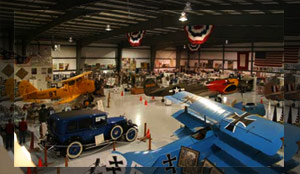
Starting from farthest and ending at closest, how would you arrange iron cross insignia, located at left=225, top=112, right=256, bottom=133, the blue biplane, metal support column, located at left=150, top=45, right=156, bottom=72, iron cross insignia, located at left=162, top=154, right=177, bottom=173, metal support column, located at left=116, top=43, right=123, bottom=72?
metal support column, located at left=150, top=45, right=156, bottom=72
metal support column, located at left=116, top=43, right=123, bottom=72
iron cross insignia, located at left=225, top=112, right=256, bottom=133
iron cross insignia, located at left=162, top=154, right=177, bottom=173
the blue biplane

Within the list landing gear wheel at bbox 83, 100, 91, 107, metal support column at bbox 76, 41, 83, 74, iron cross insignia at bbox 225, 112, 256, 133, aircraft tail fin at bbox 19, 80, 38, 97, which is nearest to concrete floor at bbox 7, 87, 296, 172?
landing gear wheel at bbox 83, 100, 91, 107

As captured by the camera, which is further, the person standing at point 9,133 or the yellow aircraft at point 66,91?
the yellow aircraft at point 66,91

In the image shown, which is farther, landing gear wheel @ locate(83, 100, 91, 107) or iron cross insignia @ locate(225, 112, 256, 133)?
landing gear wheel @ locate(83, 100, 91, 107)

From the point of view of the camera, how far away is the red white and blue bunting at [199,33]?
611 centimetres

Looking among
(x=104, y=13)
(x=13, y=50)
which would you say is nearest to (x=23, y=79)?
(x=13, y=50)

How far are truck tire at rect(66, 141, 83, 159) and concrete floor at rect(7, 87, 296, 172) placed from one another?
119 mm

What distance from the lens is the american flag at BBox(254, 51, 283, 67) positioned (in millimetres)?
5931

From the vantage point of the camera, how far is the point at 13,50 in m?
5.96

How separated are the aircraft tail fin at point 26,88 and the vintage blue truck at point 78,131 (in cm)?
173

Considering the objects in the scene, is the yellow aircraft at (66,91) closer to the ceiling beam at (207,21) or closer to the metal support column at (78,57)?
the metal support column at (78,57)

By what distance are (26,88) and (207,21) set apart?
5654 millimetres

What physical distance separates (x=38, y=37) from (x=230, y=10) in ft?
17.2

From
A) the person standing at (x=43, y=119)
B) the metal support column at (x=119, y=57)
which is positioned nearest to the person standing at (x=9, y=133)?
the person standing at (x=43, y=119)

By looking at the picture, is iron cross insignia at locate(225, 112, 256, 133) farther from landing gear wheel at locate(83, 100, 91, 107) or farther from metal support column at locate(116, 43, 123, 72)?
metal support column at locate(116, 43, 123, 72)
